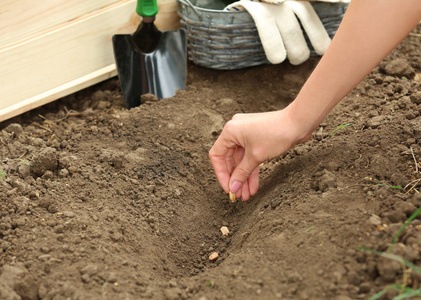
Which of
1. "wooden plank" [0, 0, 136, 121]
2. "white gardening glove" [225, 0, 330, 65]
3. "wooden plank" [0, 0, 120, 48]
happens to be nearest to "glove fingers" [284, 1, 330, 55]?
"white gardening glove" [225, 0, 330, 65]

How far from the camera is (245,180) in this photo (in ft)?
5.48

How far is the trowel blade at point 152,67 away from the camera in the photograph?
2377mm

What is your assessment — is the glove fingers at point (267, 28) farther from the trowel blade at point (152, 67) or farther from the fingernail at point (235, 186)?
the fingernail at point (235, 186)

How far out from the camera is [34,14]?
7.12 feet

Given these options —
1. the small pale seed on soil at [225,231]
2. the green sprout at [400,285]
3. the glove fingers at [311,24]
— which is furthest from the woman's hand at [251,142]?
the glove fingers at [311,24]

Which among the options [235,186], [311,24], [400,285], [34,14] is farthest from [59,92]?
[400,285]

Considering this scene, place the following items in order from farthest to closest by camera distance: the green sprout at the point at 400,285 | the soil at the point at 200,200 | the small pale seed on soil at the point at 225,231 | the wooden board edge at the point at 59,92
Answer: the wooden board edge at the point at 59,92 < the small pale seed on soil at the point at 225,231 < the soil at the point at 200,200 < the green sprout at the point at 400,285

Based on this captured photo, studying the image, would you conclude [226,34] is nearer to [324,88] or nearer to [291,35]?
[291,35]

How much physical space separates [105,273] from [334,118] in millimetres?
1200

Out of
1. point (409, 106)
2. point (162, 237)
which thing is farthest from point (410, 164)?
point (162, 237)

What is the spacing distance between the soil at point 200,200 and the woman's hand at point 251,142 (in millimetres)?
153

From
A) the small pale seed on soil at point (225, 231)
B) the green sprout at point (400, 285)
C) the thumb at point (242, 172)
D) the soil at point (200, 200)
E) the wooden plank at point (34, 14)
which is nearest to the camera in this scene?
the green sprout at point (400, 285)

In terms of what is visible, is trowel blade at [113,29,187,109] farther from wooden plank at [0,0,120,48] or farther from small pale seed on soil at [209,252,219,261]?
small pale seed on soil at [209,252,219,261]

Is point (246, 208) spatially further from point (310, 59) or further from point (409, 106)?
point (310, 59)
